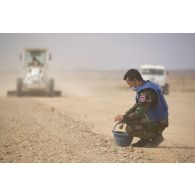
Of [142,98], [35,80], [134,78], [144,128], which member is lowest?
[144,128]

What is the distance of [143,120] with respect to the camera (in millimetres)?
6480

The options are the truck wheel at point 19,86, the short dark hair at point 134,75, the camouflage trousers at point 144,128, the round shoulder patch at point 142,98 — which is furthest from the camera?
the truck wheel at point 19,86

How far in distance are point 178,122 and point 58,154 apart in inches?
139

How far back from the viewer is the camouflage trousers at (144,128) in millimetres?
6488

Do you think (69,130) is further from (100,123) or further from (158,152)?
(158,152)

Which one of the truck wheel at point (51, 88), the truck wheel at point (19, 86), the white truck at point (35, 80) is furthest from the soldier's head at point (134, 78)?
the truck wheel at point (51, 88)

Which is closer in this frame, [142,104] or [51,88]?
[142,104]

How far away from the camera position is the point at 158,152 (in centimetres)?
662

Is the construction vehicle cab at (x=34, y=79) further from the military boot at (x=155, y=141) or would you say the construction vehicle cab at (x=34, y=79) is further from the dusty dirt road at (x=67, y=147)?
the military boot at (x=155, y=141)

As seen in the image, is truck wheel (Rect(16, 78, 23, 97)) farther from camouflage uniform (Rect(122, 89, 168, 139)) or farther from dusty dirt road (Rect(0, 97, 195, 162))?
camouflage uniform (Rect(122, 89, 168, 139))

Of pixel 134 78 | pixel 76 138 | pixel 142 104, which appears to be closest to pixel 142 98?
pixel 142 104

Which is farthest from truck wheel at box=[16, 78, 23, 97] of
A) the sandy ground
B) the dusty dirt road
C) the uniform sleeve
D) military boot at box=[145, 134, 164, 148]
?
the uniform sleeve

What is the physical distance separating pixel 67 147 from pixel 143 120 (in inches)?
47.4

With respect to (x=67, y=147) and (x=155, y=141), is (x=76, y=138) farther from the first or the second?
(x=155, y=141)
